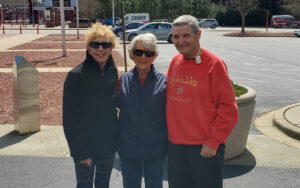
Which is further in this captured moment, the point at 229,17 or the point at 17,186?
the point at 229,17

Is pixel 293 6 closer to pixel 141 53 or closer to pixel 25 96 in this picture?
pixel 25 96

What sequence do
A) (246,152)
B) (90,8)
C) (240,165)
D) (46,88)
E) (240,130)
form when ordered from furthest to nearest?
(90,8), (46,88), (246,152), (240,130), (240,165)

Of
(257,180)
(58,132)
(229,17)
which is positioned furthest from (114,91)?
(229,17)

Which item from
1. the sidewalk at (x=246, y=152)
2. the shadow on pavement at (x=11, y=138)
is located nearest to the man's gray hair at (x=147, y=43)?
the sidewalk at (x=246, y=152)

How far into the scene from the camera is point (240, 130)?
4707 mm

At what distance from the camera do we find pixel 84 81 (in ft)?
8.85

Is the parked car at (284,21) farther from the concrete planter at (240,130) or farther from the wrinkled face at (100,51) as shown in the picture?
the wrinkled face at (100,51)

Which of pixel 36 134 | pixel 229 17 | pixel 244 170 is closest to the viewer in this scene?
pixel 244 170

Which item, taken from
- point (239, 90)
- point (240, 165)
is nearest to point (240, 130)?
point (240, 165)

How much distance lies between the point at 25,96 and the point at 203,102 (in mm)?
4054

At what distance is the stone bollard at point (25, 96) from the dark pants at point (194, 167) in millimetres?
3663

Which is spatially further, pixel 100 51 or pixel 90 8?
pixel 90 8

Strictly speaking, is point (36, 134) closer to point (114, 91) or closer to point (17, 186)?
point (17, 186)

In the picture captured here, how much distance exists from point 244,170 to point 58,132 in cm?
305
